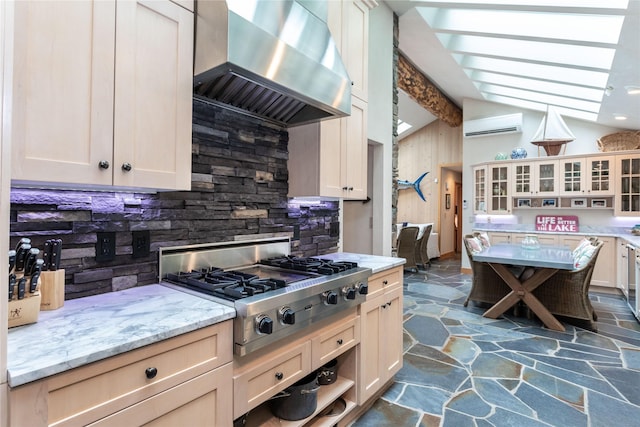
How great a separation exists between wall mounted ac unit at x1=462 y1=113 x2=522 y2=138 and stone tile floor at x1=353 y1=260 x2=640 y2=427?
354 centimetres

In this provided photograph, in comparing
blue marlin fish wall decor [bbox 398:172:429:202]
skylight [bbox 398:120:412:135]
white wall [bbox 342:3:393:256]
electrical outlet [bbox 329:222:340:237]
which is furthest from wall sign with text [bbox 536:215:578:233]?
electrical outlet [bbox 329:222:340:237]

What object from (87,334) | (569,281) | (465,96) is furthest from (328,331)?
(465,96)

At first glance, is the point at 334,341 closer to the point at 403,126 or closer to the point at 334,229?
the point at 334,229

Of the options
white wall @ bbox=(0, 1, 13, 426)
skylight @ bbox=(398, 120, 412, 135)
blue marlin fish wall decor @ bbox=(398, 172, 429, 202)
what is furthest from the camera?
blue marlin fish wall decor @ bbox=(398, 172, 429, 202)

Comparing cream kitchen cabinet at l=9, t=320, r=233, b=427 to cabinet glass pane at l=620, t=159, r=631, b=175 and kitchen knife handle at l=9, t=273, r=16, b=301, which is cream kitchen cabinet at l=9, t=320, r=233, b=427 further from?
cabinet glass pane at l=620, t=159, r=631, b=175

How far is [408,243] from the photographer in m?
6.67

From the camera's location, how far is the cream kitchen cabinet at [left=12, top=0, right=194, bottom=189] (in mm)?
1066

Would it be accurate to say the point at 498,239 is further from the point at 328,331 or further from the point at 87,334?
the point at 87,334

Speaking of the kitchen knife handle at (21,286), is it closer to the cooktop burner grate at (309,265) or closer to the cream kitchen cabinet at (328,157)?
the cooktop burner grate at (309,265)

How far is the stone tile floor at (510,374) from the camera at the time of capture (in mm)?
2139

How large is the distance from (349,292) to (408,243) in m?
5.08

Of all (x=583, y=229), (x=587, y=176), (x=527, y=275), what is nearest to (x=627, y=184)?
(x=587, y=176)

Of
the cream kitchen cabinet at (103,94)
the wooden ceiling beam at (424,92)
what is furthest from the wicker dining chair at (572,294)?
the cream kitchen cabinet at (103,94)

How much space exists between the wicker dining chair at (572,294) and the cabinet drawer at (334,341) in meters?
3.00
